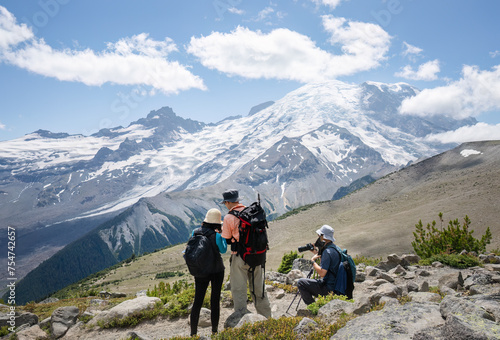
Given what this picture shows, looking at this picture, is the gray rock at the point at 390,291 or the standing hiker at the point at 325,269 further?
the gray rock at the point at 390,291

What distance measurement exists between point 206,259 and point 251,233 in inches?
49.8

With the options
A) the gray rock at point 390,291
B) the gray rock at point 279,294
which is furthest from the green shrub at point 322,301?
the gray rock at point 279,294

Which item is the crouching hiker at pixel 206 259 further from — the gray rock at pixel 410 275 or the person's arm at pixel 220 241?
the gray rock at pixel 410 275

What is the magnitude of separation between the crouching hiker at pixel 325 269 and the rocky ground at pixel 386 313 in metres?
0.68

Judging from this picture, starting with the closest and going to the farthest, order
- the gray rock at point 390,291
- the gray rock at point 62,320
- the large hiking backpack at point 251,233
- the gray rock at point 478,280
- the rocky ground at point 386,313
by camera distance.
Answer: the rocky ground at point 386,313, the large hiking backpack at point 251,233, the gray rock at point 390,291, the gray rock at point 478,280, the gray rock at point 62,320

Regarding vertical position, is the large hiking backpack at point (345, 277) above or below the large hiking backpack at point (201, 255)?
below

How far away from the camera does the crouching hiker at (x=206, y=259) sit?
25.4ft

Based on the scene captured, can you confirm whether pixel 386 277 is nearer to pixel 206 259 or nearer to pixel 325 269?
pixel 325 269

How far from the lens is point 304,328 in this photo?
6348mm

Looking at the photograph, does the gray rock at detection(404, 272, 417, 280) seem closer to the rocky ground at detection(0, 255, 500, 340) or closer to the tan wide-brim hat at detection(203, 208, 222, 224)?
the rocky ground at detection(0, 255, 500, 340)

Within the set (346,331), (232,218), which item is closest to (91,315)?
(232,218)

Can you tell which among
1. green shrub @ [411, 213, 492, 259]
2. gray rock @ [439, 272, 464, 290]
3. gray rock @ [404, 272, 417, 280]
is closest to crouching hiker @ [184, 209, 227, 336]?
gray rock @ [439, 272, 464, 290]

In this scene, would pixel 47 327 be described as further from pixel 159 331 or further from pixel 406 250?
pixel 406 250

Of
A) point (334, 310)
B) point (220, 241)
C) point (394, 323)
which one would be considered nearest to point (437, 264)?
point (334, 310)
